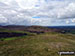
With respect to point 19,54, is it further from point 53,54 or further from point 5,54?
point 53,54

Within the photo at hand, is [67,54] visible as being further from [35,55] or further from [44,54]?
[35,55]

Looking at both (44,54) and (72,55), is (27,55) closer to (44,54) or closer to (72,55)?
(44,54)

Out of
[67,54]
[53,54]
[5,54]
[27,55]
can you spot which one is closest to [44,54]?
[53,54]

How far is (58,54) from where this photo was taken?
41.9m

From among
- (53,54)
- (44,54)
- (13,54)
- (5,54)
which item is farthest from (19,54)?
(53,54)

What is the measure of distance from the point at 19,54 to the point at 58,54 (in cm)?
1627

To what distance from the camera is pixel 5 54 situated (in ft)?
136

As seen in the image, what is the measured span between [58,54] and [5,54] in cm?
2212

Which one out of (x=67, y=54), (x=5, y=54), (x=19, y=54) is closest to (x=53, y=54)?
(x=67, y=54)

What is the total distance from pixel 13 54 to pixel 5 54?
3350 millimetres

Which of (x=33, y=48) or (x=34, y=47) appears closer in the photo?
(x=33, y=48)

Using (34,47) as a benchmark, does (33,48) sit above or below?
above

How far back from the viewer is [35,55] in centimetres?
4038

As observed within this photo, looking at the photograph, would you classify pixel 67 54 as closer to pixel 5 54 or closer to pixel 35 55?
pixel 35 55
